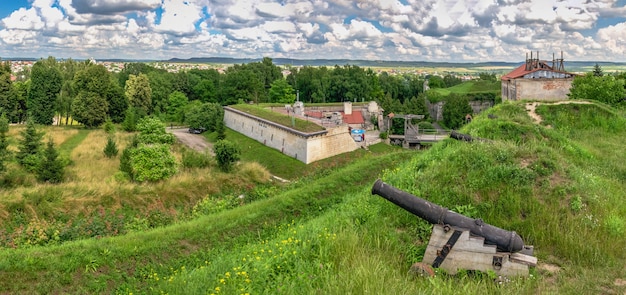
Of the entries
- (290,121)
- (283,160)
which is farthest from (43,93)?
(283,160)

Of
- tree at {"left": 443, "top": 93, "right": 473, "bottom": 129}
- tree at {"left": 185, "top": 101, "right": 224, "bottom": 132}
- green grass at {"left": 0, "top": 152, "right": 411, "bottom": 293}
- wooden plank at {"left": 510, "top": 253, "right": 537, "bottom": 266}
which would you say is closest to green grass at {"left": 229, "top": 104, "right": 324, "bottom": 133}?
tree at {"left": 185, "top": 101, "right": 224, "bottom": 132}

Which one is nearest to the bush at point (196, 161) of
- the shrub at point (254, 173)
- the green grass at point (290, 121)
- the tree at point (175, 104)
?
the shrub at point (254, 173)

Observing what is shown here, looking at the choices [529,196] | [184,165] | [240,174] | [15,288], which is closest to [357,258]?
[529,196]

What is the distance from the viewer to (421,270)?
198 inches

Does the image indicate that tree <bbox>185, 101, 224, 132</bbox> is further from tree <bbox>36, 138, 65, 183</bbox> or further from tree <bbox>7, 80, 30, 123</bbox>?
tree <bbox>36, 138, 65, 183</bbox>

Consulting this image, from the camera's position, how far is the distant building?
28641 millimetres

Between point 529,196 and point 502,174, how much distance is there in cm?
58

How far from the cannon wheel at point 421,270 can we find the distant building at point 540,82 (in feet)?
86.0

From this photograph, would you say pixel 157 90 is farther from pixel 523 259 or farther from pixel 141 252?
pixel 523 259

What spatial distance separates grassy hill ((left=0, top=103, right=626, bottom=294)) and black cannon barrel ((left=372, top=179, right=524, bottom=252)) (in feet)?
1.35

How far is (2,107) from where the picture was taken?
35.8 metres

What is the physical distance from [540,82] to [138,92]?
33.9m

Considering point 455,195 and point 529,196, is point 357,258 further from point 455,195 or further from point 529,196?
point 529,196

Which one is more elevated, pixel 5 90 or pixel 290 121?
pixel 5 90
